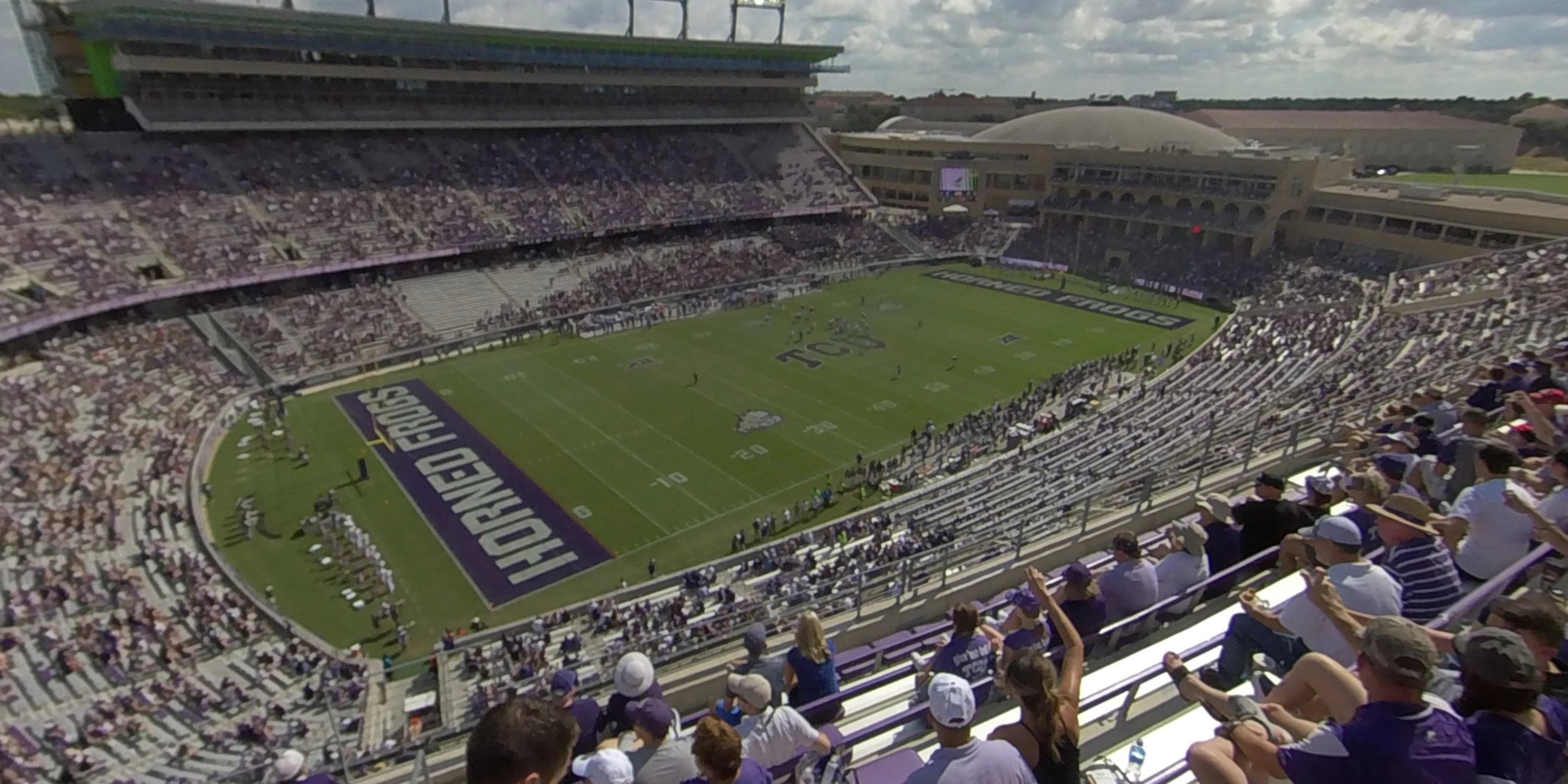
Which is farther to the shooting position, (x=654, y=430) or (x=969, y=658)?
(x=654, y=430)

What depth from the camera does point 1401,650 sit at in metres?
3.48

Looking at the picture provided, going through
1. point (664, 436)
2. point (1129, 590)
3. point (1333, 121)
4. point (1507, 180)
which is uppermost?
point (1333, 121)

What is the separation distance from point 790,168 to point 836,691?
201 ft

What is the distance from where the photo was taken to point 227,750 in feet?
47.4

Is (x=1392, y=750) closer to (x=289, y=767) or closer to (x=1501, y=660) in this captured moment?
(x=1501, y=660)

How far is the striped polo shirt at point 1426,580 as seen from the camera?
5664 millimetres

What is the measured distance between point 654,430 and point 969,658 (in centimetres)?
2465

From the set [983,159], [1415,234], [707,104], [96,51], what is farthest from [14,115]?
[1415,234]

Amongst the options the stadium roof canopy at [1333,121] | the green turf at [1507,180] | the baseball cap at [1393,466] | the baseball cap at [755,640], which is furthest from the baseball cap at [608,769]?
the stadium roof canopy at [1333,121]

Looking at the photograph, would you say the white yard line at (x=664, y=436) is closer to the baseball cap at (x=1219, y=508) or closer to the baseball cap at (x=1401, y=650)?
the baseball cap at (x=1219, y=508)

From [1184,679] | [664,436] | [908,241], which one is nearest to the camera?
[1184,679]

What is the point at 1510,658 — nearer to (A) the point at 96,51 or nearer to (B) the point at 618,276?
(B) the point at 618,276

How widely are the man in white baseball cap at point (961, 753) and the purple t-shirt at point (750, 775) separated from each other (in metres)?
0.76

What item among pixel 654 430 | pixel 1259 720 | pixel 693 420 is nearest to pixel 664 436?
pixel 654 430
